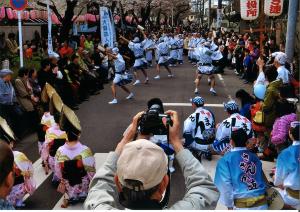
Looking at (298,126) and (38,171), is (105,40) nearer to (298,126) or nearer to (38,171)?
(38,171)

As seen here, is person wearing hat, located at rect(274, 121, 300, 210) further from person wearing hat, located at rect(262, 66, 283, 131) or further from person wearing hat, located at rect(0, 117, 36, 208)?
person wearing hat, located at rect(0, 117, 36, 208)

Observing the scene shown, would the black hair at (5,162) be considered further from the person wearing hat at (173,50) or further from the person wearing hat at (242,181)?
the person wearing hat at (173,50)

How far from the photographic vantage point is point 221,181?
4.08 meters

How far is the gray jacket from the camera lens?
7.06 ft

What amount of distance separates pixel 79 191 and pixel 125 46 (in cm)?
1475

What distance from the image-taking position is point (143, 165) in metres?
1.97

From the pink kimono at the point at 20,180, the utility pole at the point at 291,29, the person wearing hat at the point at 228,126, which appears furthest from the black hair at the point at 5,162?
the utility pole at the point at 291,29

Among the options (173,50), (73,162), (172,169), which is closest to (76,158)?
(73,162)

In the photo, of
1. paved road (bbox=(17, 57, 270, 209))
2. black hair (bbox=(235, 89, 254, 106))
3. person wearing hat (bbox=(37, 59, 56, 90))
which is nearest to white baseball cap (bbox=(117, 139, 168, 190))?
paved road (bbox=(17, 57, 270, 209))

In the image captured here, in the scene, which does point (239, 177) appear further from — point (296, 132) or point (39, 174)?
point (39, 174)

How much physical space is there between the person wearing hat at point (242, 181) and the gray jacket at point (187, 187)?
5.78 ft

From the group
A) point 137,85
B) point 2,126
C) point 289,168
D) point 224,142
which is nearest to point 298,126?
point 289,168

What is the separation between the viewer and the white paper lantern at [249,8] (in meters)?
13.5

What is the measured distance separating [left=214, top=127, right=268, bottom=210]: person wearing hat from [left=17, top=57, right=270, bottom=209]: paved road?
186 cm
